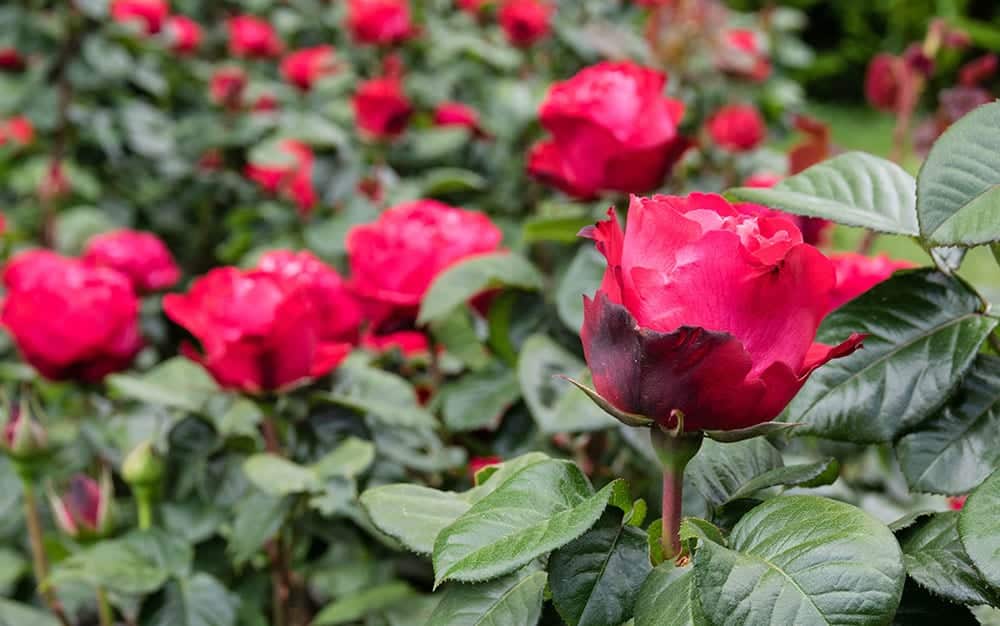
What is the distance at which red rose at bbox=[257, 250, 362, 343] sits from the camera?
928mm

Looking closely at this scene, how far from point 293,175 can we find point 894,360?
1.60 meters

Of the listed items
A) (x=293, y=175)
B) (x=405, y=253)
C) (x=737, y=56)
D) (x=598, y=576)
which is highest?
(x=598, y=576)

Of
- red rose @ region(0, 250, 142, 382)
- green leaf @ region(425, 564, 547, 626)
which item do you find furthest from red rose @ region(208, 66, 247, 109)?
green leaf @ region(425, 564, 547, 626)

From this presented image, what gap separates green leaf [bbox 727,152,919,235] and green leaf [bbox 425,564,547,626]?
241 millimetres

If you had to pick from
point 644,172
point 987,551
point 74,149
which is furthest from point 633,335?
point 74,149

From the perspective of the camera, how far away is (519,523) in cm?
47

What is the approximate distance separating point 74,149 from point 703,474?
2253 mm

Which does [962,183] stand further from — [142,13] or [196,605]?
[142,13]

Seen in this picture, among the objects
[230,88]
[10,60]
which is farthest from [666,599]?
[10,60]

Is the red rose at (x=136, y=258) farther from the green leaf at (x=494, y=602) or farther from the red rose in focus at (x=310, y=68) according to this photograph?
the green leaf at (x=494, y=602)

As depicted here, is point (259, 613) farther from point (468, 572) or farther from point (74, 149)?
point (74, 149)

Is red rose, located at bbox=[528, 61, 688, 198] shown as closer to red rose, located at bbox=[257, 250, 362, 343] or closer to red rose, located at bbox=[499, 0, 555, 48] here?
red rose, located at bbox=[257, 250, 362, 343]

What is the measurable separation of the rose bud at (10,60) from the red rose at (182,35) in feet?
1.08

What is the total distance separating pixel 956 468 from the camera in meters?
0.56
